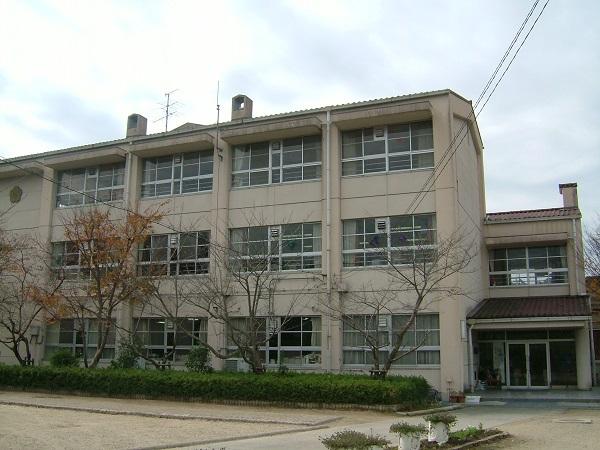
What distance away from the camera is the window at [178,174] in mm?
25844

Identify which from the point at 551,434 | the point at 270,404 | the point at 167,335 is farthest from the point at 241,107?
the point at 551,434

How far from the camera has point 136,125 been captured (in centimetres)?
2872

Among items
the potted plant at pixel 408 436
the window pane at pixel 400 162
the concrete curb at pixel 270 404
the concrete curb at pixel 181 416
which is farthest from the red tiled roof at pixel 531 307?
the potted plant at pixel 408 436

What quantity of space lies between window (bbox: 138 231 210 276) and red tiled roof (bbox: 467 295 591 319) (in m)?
10.3

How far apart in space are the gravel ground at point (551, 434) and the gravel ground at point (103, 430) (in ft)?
14.8

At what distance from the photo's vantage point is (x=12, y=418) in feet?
49.6

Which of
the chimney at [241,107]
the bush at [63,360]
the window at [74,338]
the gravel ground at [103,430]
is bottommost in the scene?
the gravel ground at [103,430]

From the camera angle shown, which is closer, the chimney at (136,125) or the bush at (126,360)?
the bush at (126,360)

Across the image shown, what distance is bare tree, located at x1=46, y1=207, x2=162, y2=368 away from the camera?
22.7 meters

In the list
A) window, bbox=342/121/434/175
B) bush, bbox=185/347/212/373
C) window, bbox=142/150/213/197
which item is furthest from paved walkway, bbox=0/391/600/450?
window, bbox=142/150/213/197

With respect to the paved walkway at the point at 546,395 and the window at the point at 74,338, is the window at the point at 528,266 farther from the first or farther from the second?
the window at the point at 74,338

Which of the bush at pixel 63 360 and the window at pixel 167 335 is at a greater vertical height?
the window at pixel 167 335

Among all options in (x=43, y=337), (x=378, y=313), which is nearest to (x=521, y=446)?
(x=378, y=313)

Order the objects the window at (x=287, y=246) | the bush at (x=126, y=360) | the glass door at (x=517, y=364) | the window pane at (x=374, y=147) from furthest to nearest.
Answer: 1. the glass door at (x=517, y=364)
2. the bush at (x=126, y=360)
3. the window at (x=287, y=246)
4. the window pane at (x=374, y=147)
